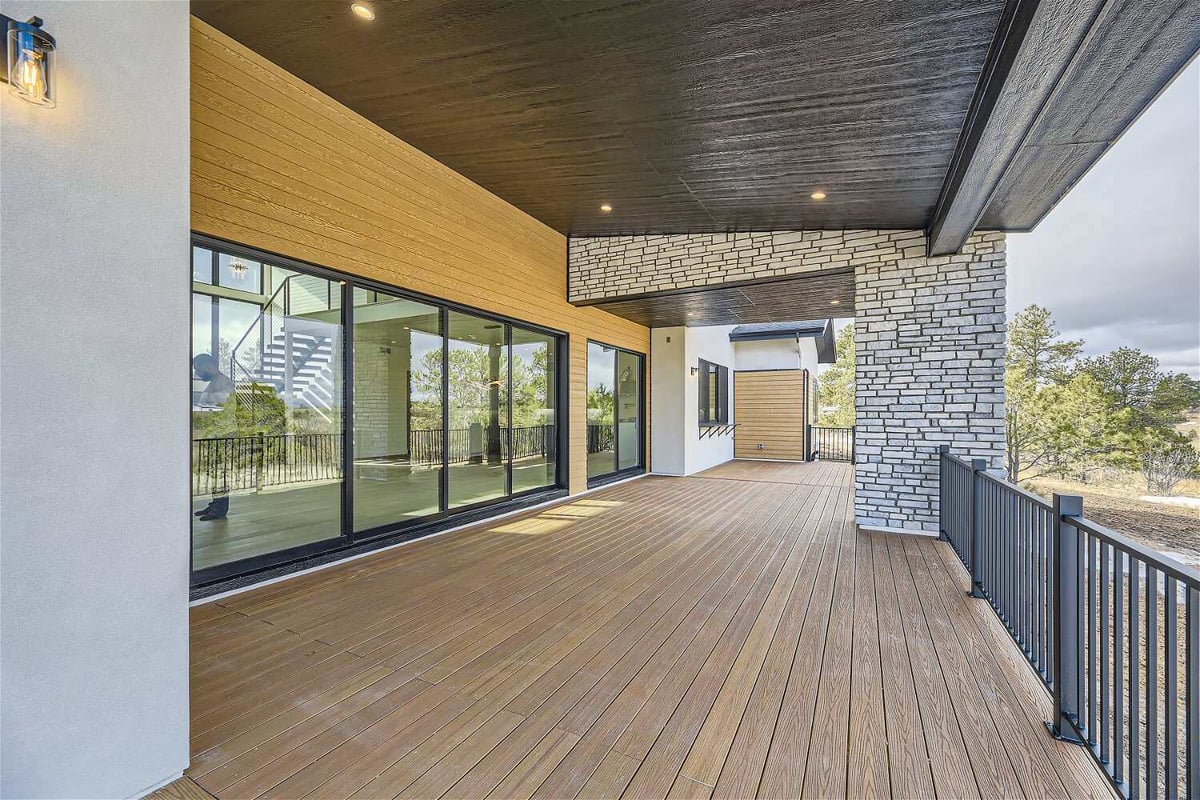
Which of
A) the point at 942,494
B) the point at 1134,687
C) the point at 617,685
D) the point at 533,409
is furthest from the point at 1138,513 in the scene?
the point at 617,685

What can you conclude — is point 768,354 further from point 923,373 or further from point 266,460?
point 266,460

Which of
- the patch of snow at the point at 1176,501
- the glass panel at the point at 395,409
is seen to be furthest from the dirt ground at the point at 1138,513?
the glass panel at the point at 395,409

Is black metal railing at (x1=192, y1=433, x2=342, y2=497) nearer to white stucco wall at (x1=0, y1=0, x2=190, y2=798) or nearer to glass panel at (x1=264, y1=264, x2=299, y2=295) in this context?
glass panel at (x1=264, y1=264, x2=299, y2=295)

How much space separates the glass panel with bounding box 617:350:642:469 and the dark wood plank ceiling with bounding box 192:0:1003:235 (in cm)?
453

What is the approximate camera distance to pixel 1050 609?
229 cm

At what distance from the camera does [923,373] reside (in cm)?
519

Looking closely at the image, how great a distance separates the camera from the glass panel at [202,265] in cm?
321

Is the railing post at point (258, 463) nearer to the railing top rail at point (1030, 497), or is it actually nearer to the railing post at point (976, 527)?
the railing top rail at point (1030, 497)

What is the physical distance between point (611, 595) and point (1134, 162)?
22454 millimetres

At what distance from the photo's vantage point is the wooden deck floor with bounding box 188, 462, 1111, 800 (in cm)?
177

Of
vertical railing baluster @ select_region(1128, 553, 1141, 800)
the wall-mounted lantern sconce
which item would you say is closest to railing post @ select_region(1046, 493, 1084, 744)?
vertical railing baluster @ select_region(1128, 553, 1141, 800)

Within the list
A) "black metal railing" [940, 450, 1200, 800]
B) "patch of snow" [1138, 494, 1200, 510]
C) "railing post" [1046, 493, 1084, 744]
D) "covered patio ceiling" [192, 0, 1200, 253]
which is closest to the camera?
"black metal railing" [940, 450, 1200, 800]

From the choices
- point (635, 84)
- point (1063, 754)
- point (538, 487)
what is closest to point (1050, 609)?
point (1063, 754)

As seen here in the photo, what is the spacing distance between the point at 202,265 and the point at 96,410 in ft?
6.93
